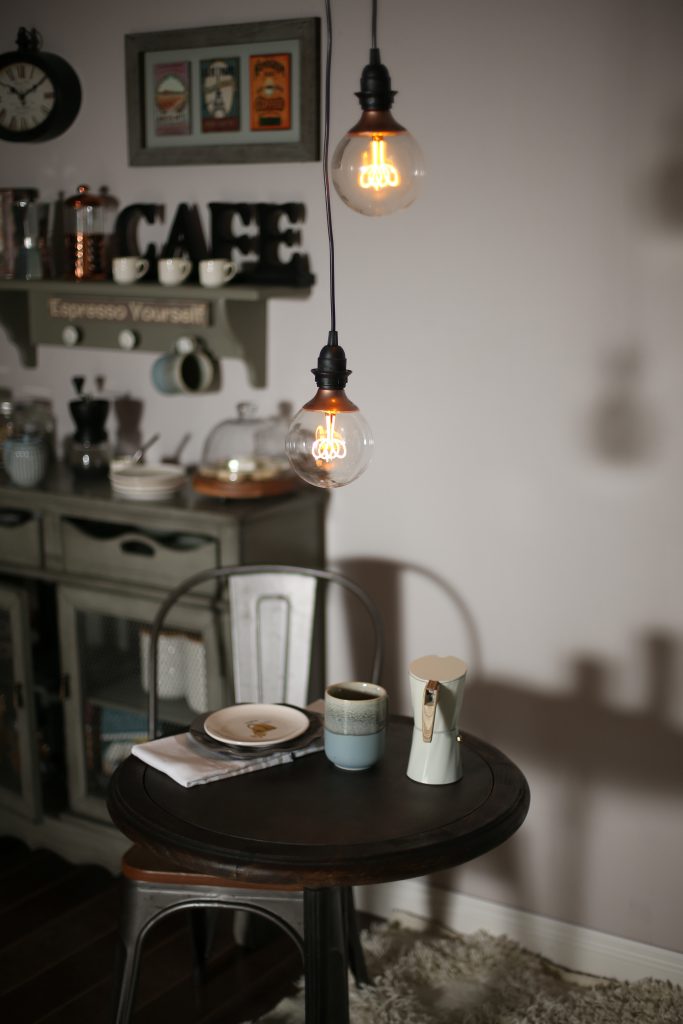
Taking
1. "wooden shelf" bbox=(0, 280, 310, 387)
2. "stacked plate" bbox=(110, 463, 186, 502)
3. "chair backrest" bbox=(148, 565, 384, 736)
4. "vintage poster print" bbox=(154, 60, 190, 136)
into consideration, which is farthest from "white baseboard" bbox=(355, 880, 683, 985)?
"vintage poster print" bbox=(154, 60, 190, 136)

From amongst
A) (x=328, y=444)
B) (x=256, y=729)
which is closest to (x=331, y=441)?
(x=328, y=444)

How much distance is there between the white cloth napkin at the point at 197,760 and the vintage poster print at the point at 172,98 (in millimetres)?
1747

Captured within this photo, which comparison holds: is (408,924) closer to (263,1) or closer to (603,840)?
(603,840)

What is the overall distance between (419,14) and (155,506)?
1.32 metres

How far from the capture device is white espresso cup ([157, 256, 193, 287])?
284 cm

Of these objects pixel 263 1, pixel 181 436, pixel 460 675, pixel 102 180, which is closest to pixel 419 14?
pixel 263 1

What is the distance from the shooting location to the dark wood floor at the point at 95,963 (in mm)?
2432

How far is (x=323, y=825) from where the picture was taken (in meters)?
1.69

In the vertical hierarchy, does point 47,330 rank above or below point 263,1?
below

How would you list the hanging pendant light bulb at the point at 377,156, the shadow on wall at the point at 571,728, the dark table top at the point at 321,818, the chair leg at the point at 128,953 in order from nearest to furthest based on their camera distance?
the dark table top at the point at 321,818
the hanging pendant light bulb at the point at 377,156
the chair leg at the point at 128,953
the shadow on wall at the point at 571,728

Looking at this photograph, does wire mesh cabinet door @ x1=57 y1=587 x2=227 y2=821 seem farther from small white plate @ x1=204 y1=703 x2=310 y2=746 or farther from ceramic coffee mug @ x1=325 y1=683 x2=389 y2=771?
ceramic coffee mug @ x1=325 y1=683 x2=389 y2=771

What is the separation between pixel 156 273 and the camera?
10.0ft

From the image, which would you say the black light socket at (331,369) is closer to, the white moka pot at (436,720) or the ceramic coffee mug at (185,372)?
the white moka pot at (436,720)

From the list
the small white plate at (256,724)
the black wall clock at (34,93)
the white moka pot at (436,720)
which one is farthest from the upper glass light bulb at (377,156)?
the black wall clock at (34,93)
